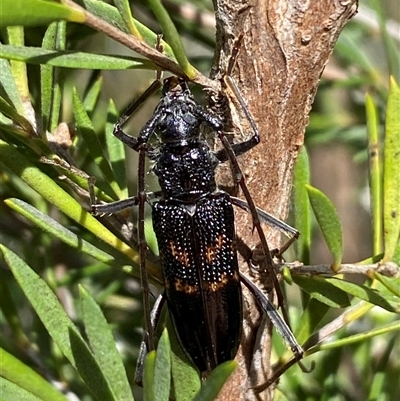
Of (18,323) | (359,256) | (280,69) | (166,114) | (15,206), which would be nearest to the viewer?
(15,206)

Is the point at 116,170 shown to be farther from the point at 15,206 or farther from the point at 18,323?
the point at 18,323

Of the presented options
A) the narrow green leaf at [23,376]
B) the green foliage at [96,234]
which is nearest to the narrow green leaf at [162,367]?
the green foliage at [96,234]

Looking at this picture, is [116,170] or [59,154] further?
[116,170]

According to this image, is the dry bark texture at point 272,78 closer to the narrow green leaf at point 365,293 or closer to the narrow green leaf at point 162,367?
the narrow green leaf at point 365,293

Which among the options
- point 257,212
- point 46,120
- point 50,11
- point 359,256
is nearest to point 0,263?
point 46,120

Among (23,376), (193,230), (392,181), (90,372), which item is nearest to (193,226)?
(193,230)

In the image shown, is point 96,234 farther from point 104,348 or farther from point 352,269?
point 352,269
